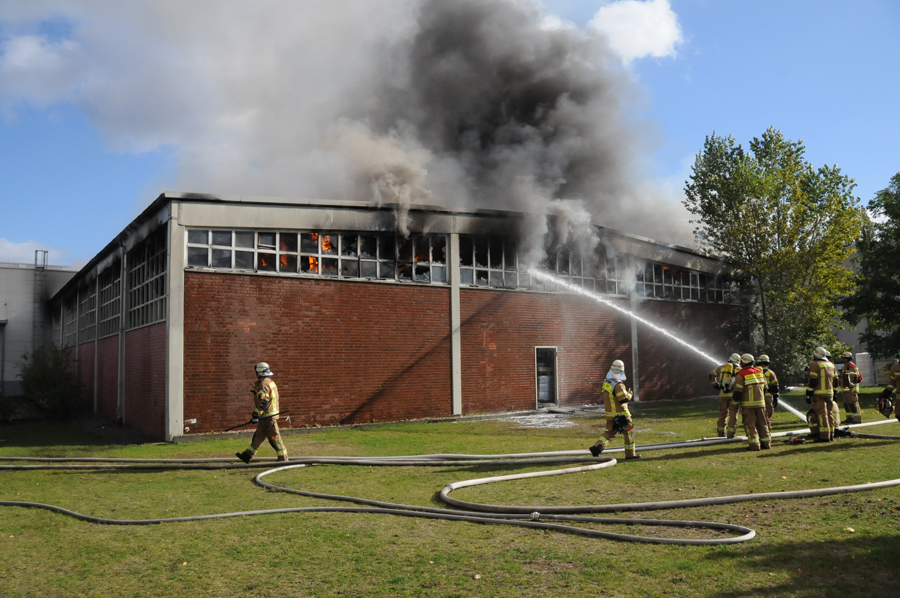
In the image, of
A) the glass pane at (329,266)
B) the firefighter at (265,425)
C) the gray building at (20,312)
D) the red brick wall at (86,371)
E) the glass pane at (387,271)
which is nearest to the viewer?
the firefighter at (265,425)

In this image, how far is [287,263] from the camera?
55.4ft

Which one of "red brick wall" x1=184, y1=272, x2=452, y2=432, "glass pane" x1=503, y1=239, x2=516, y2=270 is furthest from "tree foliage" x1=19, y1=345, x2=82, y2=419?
"glass pane" x1=503, y1=239, x2=516, y2=270

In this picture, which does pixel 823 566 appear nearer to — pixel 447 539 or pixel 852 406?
pixel 447 539

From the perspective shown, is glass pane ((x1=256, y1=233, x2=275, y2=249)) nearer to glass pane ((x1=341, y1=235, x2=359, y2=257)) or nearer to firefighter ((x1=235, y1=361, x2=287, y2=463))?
glass pane ((x1=341, y1=235, x2=359, y2=257))

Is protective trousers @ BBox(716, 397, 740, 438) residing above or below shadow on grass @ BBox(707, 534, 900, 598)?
above

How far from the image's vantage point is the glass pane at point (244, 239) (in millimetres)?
16281

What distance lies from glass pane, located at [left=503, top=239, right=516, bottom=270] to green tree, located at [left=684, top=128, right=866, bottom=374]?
30.5 feet

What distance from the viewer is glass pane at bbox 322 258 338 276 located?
17.4 metres

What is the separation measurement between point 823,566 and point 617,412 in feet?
17.4

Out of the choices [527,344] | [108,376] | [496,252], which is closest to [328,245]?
[496,252]

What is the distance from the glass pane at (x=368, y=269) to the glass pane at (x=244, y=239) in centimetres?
297

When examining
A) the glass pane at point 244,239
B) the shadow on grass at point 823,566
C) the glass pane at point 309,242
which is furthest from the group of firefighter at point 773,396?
the glass pane at point 244,239

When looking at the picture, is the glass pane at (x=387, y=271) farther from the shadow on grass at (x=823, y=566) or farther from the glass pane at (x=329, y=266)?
the shadow on grass at (x=823, y=566)

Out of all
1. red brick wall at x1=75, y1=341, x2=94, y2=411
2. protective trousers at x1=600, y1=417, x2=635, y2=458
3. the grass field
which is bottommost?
the grass field
